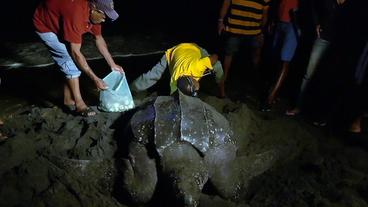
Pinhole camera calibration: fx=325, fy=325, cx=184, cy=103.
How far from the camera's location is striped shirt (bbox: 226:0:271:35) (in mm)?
3902

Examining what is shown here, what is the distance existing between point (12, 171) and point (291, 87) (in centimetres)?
357

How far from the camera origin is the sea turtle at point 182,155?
246 cm

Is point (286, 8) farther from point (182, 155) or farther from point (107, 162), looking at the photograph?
point (107, 162)

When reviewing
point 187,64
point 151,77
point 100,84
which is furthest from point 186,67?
point 100,84

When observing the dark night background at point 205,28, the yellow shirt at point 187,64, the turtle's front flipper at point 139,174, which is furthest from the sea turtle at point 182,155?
the dark night background at point 205,28

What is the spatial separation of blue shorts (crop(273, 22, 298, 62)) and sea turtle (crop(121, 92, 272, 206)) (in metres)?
1.46

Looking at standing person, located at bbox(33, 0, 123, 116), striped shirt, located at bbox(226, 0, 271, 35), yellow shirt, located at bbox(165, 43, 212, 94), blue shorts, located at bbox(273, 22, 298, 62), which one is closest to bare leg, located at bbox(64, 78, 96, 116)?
standing person, located at bbox(33, 0, 123, 116)

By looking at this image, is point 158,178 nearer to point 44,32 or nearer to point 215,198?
point 215,198

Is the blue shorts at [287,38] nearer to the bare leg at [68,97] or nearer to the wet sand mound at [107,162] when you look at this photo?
the wet sand mound at [107,162]

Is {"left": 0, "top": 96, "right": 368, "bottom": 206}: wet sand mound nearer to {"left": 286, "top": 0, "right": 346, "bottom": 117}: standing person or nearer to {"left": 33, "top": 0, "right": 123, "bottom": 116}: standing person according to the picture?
{"left": 33, "top": 0, "right": 123, "bottom": 116}: standing person

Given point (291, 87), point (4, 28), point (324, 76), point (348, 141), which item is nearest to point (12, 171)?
point (348, 141)

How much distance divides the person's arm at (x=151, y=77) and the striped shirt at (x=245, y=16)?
97 cm

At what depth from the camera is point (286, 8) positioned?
3.67 meters

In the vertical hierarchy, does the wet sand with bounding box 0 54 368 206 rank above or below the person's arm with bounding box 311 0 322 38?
below
